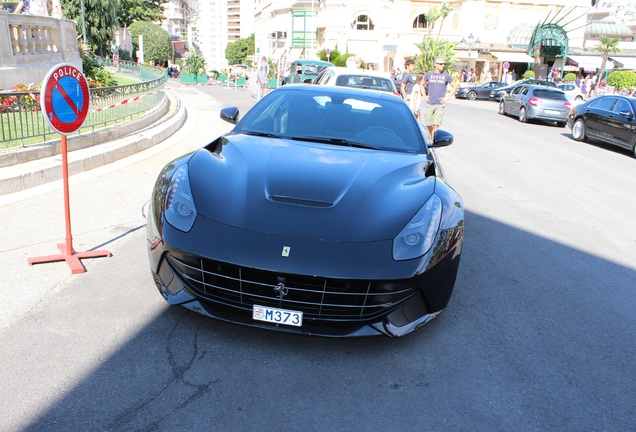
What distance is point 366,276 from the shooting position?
9.64 feet

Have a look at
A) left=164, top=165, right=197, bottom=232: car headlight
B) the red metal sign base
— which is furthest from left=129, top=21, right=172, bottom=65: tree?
left=164, top=165, right=197, bottom=232: car headlight

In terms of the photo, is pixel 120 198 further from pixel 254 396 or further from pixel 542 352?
pixel 542 352

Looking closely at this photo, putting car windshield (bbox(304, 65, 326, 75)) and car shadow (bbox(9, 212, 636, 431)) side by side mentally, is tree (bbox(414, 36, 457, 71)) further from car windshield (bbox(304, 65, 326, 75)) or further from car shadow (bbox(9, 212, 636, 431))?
car shadow (bbox(9, 212, 636, 431))

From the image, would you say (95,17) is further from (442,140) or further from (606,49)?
(442,140)

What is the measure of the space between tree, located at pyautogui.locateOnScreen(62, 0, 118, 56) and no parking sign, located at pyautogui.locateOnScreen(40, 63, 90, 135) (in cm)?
4669

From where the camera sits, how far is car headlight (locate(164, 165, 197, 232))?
3221 mm

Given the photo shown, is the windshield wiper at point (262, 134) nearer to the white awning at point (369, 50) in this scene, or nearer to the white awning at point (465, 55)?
the white awning at point (465, 55)

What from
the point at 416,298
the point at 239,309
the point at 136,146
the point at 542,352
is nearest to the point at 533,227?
the point at 542,352

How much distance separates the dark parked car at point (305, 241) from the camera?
117 inches

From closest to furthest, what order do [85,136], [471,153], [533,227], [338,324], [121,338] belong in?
[338,324], [121,338], [533,227], [85,136], [471,153]

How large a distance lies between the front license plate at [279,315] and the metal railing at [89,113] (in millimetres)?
3187

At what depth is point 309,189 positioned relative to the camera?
Result: 342cm

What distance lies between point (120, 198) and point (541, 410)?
5485mm

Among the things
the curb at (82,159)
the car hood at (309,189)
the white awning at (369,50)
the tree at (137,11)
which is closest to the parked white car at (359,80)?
the curb at (82,159)
